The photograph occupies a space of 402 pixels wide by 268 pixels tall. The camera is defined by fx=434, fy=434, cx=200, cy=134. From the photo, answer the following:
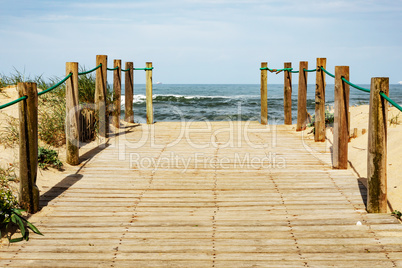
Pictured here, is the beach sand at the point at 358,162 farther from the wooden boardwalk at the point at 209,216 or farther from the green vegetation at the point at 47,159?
the wooden boardwalk at the point at 209,216

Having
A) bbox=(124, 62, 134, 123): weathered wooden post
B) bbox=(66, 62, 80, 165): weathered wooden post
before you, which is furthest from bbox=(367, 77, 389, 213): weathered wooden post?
bbox=(124, 62, 134, 123): weathered wooden post

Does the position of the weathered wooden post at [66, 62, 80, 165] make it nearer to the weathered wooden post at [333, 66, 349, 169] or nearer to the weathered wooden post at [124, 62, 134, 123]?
the weathered wooden post at [333, 66, 349, 169]

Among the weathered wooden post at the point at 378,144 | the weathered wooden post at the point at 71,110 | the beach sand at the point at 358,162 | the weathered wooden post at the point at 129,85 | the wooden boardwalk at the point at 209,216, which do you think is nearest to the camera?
the wooden boardwalk at the point at 209,216

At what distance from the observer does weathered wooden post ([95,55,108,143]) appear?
8078 millimetres

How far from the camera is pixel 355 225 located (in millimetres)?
4172

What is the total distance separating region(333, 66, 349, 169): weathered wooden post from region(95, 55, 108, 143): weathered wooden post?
4247mm

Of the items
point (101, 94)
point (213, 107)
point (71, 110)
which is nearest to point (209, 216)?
point (71, 110)

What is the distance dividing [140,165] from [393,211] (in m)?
3.45

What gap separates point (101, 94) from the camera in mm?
8117

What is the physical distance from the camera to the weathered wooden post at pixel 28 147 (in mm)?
4403

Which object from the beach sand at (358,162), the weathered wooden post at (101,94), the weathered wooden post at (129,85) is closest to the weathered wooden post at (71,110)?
the beach sand at (358,162)

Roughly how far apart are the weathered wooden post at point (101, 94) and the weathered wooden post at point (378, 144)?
16.8 ft

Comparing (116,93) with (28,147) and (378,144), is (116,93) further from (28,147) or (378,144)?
(378,144)

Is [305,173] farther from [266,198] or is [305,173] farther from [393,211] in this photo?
[393,211]
